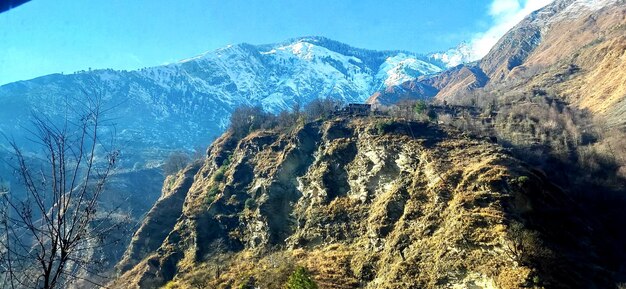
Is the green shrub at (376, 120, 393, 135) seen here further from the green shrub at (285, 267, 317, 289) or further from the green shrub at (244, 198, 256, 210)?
the green shrub at (285, 267, 317, 289)

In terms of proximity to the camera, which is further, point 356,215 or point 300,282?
point 356,215

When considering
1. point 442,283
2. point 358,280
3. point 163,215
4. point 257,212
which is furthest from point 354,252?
point 163,215

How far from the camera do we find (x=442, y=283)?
4559 cm

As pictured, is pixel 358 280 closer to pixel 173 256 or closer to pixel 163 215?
pixel 173 256

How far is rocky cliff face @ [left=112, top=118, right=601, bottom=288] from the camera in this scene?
157ft

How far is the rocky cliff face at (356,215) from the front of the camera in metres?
47.8

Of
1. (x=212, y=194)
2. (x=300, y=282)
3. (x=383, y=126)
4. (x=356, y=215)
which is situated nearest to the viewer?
(x=300, y=282)

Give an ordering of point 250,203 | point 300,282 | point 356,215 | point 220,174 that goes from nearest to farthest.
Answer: point 300,282
point 356,215
point 250,203
point 220,174

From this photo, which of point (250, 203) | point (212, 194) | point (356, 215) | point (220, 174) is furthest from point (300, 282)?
point (220, 174)

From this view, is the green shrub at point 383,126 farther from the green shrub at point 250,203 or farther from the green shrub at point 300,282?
the green shrub at point 300,282

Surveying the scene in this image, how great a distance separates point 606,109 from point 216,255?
326ft

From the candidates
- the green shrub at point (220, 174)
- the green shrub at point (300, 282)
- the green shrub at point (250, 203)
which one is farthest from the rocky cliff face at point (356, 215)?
the green shrub at point (300, 282)

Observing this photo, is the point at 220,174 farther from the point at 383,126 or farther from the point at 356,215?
the point at 356,215

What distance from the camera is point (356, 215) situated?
223 feet
